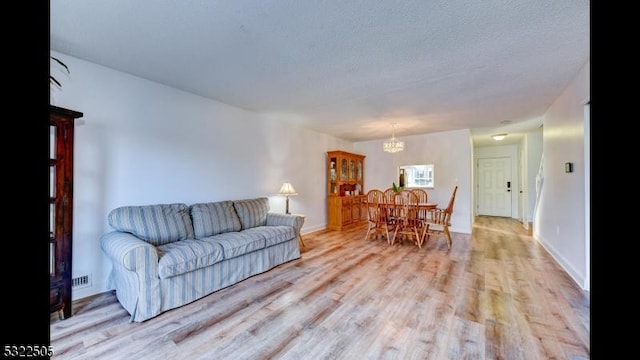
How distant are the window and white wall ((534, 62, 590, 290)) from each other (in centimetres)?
205

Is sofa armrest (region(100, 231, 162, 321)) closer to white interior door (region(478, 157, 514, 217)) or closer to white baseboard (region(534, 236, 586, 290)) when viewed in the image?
white baseboard (region(534, 236, 586, 290))

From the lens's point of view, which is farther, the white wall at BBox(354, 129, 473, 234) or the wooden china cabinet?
the wooden china cabinet

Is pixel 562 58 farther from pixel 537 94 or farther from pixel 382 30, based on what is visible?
pixel 382 30

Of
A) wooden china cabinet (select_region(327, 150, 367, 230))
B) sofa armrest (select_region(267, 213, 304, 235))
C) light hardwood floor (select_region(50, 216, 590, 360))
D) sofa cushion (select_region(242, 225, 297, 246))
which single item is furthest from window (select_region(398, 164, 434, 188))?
sofa cushion (select_region(242, 225, 297, 246))

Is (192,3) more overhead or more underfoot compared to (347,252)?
more overhead

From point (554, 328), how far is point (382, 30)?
2.61 metres

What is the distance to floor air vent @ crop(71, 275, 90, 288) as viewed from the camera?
2.44m

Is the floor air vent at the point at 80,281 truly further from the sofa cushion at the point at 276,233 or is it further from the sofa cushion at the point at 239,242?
the sofa cushion at the point at 276,233

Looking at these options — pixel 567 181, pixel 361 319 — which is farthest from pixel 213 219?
pixel 567 181

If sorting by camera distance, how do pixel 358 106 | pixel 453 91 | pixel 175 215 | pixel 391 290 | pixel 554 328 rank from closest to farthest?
pixel 554 328
pixel 391 290
pixel 175 215
pixel 453 91
pixel 358 106

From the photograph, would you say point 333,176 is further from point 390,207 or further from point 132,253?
point 132,253

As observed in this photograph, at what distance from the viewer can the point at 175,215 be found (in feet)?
9.53

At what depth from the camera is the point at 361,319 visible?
2113mm

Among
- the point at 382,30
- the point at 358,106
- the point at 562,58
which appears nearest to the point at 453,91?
the point at 562,58
